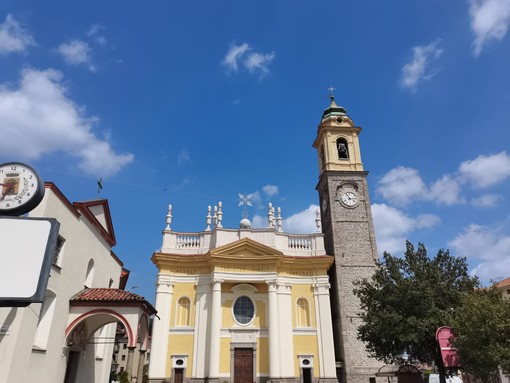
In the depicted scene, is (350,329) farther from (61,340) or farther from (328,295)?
(61,340)

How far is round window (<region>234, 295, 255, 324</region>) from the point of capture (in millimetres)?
26188

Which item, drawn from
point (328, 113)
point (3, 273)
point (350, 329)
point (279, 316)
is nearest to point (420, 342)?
point (350, 329)

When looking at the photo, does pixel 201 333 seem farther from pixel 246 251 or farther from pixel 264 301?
pixel 246 251

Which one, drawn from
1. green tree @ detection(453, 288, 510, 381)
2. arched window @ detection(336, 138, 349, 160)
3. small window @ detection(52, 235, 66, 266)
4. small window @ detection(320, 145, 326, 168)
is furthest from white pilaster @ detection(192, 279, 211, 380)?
green tree @ detection(453, 288, 510, 381)

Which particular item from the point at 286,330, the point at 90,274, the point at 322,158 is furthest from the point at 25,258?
the point at 322,158

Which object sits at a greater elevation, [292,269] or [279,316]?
[292,269]

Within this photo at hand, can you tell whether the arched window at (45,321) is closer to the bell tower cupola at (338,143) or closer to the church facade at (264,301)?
the church facade at (264,301)

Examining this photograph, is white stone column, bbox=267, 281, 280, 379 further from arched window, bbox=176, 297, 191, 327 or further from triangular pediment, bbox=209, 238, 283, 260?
arched window, bbox=176, 297, 191, 327

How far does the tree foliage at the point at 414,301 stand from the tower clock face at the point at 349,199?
35.8ft

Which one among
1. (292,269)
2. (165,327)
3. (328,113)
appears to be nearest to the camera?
(165,327)

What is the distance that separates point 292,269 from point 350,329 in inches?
224

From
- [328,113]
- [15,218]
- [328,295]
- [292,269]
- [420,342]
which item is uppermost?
[328,113]

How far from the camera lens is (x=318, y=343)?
84.1ft

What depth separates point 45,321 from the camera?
13148 millimetres
